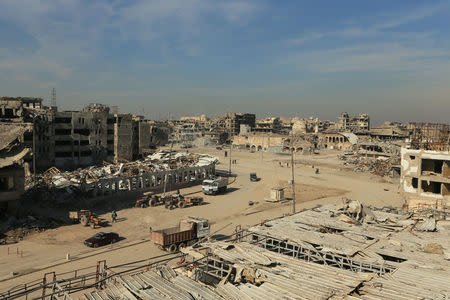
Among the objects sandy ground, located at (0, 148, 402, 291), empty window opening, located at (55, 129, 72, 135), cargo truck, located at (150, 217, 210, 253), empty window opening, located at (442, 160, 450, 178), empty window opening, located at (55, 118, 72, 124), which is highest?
empty window opening, located at (55, 118, 72, 124)

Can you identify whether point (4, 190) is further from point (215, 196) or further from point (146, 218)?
point (215, 196)

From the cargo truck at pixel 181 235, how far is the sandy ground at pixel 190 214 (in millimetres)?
1152

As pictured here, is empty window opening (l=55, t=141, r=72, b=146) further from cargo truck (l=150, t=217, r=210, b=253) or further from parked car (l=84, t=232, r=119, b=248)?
cargo truck (l=150, t=217, r=210, b=253)

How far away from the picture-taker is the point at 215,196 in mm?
52375

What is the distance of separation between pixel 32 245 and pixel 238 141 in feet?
377

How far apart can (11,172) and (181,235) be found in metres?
19.8

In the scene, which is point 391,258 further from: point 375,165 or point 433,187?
point 375,165

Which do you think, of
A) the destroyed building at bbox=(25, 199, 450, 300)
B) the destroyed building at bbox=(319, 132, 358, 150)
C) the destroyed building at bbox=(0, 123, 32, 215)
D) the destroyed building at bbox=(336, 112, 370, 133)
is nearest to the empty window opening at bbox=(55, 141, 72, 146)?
the destroyed building at bbox=(0, 123, 32, 215)

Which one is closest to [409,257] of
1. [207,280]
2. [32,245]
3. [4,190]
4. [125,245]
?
[207,280]

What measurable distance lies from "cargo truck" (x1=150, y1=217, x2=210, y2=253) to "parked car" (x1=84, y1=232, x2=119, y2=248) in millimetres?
4416

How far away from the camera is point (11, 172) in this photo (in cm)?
3684

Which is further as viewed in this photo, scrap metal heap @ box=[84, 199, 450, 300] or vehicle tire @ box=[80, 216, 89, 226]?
vehicle tire @ box=[80, 216, 89, 226]

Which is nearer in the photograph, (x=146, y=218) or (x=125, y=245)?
(x=125, y=245)

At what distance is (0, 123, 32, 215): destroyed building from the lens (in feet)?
119
